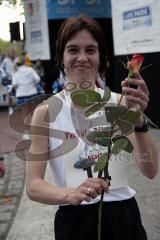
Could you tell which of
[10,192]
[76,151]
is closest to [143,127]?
[76,151]

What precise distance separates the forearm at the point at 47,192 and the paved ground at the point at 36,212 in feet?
6.45

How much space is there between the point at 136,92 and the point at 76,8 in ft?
31.2

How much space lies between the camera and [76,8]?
417 inches

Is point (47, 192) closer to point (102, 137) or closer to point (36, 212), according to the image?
point (102, 137)

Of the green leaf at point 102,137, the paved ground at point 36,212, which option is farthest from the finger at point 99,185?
the paved ground at point 36,212

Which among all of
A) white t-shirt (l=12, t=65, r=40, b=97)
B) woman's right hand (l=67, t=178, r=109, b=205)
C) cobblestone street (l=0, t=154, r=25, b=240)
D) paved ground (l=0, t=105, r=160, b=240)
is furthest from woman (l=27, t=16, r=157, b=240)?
white t-shirt (l=12, t=65, r=40, b=97)

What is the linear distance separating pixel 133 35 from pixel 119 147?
21.9 ft

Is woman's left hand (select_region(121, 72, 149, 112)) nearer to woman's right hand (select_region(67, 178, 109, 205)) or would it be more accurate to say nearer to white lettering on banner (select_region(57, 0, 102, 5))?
woman's right hand (select_region(67, 178, 109, 205))

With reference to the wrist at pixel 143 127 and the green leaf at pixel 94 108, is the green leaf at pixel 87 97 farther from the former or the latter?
the wrist at pixel 143 127

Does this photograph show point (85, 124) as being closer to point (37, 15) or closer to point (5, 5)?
point (37, 15)

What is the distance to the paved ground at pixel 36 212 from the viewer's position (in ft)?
14.1

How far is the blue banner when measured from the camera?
1024 centimetres

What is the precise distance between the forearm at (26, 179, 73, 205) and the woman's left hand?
1.26 feet

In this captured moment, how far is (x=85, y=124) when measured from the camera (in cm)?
172
